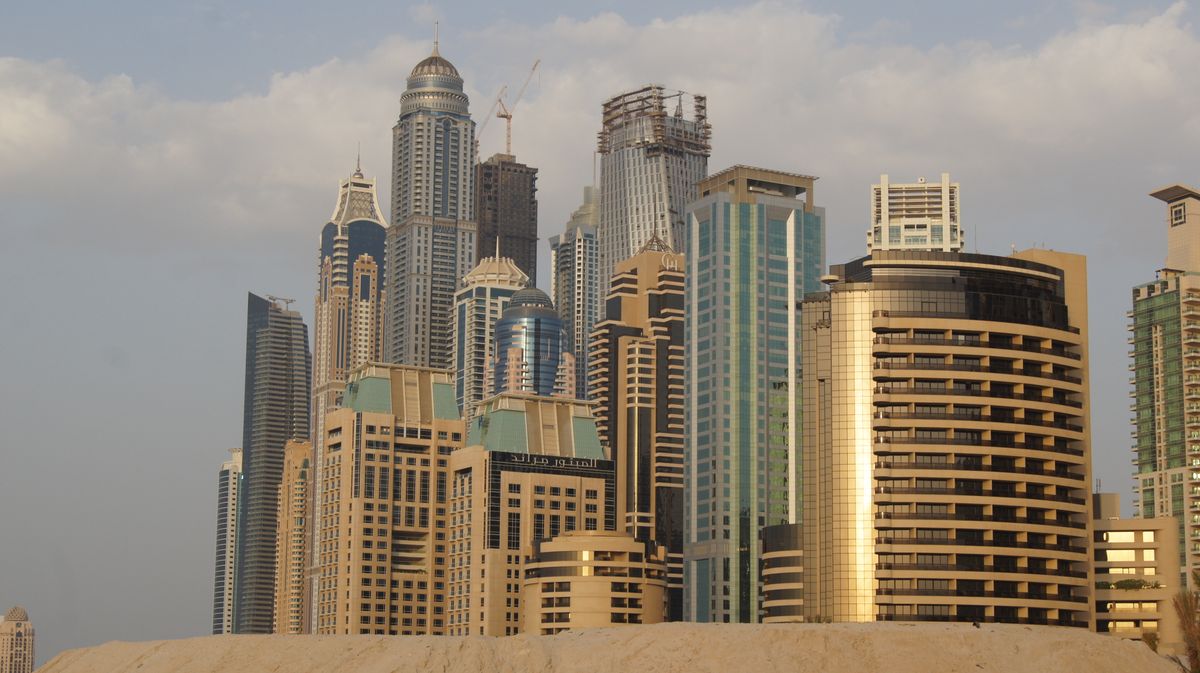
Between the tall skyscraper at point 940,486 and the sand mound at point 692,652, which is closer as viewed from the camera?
the sand mound at point 692,652

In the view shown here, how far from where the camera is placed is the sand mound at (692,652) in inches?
3327

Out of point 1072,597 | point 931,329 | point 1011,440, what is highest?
point 931,329

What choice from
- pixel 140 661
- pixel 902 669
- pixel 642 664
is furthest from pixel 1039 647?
pixel 140 661

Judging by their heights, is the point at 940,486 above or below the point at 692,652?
above

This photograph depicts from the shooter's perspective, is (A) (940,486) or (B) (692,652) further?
(A) (940,486)

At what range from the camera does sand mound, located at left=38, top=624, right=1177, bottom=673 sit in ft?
277

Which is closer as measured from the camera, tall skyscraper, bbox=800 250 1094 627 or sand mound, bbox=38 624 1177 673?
sand mound, bbox=38 624 1177 673

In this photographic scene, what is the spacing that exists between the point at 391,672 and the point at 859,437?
12090 centimetres

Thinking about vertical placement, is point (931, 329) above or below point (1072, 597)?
above

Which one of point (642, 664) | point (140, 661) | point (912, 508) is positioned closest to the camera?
point (642, 664)

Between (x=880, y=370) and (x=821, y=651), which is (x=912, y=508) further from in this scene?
(x=821, y=651)

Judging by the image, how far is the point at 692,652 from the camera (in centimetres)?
8475

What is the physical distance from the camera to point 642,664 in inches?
3307

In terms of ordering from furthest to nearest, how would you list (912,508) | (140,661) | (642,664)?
1. (912,508)
2. (140,661)
3. (642,664)
